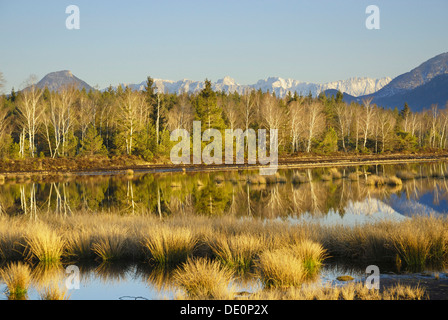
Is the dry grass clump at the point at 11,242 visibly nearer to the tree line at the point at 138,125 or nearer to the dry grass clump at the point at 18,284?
the dry grass clump at the point at 18,284

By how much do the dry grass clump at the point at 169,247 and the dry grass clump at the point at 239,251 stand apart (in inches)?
29.0

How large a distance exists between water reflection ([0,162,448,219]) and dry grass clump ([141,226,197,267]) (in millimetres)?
5259

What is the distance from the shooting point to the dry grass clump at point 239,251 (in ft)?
36.3

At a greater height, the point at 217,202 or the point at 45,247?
the point at 45,247

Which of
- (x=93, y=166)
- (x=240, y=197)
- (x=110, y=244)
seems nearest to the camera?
(x=110, y=244)

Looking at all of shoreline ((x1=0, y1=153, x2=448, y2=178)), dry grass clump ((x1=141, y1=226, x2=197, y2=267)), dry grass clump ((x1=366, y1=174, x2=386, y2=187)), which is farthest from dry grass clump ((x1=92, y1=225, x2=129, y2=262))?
shoreline ((x1=0, y1=153, x2=448, y2=178))

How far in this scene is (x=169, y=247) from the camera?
12.0m

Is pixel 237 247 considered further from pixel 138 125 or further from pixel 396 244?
pixel 138 125

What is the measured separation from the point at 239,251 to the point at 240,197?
17154mm

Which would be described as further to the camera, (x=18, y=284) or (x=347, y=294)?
(x=18, y=284)

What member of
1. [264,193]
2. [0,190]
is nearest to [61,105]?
[0,190]

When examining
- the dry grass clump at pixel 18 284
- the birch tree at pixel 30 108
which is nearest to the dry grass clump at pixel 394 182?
the dry grass clump at pixel 18 284

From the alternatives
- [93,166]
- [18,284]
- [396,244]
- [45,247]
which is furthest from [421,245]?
[93,166]

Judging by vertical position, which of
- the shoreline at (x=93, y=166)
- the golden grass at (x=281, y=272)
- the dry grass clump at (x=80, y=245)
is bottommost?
the shoreline at (x=93, y=166)
